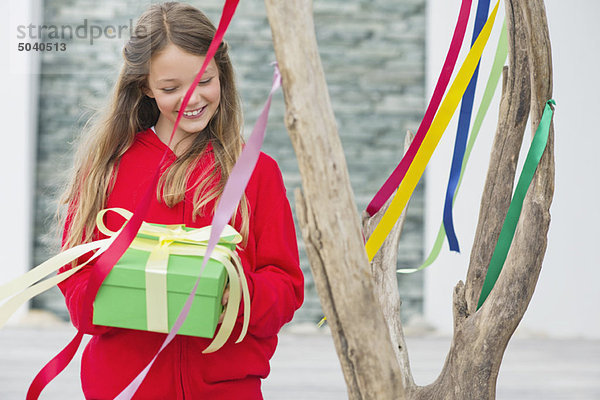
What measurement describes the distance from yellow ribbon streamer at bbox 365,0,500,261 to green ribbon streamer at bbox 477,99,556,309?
0.13 m

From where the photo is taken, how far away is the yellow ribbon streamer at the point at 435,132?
3.43ft

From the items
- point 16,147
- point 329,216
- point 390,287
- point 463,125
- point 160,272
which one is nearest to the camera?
point 329,216

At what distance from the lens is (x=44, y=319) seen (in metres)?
3.67

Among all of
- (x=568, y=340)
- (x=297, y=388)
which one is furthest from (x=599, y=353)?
(x=297, y=388)

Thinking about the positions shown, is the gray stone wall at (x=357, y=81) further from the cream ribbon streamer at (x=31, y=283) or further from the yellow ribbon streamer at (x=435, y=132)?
the cream ribbon streamer at (x=31, y=283)

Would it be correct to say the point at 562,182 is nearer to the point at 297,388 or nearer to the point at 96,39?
the point at 297,388

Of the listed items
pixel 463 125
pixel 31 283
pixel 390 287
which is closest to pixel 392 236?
pixel 390 287

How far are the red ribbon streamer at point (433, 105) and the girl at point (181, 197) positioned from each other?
0.17 m

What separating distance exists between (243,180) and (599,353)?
302 cm

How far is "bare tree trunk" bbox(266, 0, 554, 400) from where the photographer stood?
0.73m

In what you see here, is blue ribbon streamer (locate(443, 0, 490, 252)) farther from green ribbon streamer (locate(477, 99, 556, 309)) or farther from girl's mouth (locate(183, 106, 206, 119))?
girl's mouth (locate(183, 106, 206, 119))

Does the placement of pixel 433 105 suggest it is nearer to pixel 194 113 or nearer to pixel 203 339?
pixel 194 113

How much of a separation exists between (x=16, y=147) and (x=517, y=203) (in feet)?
10.4

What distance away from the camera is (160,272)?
88 centimetres
